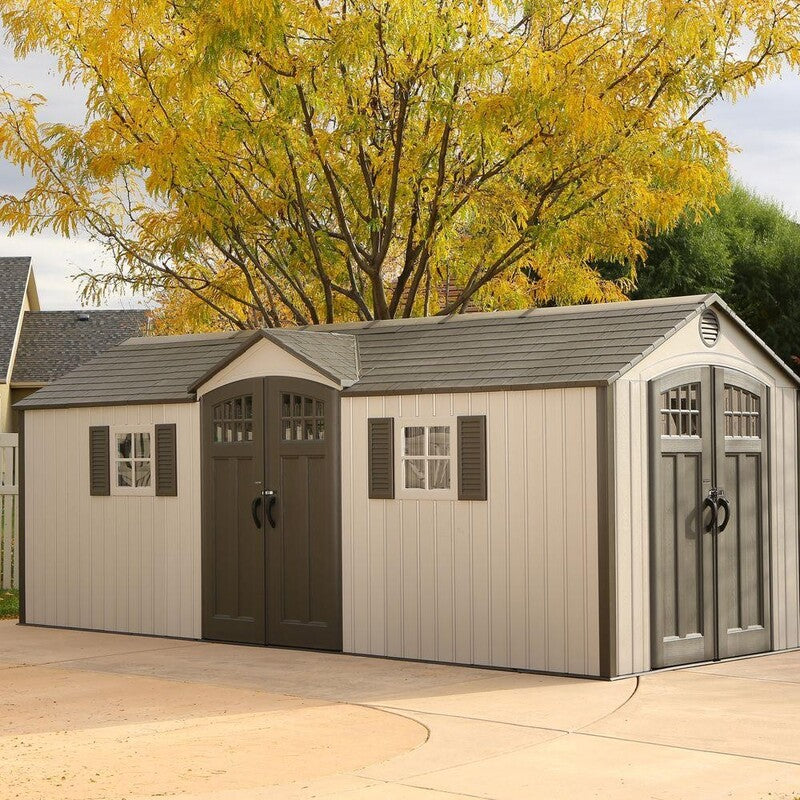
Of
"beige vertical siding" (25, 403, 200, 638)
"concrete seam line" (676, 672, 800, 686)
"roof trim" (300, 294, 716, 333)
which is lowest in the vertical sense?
"concrete seam line" (676, 672, 800, 686)

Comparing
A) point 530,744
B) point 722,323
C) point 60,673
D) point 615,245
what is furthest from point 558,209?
point 530,744

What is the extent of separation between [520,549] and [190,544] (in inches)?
136

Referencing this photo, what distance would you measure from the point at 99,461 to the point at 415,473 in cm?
368

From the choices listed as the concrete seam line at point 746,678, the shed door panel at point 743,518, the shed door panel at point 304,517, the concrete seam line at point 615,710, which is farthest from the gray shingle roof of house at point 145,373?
the concrete seam line at point 746,678

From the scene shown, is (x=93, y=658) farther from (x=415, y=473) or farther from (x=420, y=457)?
(x=420, y=457)

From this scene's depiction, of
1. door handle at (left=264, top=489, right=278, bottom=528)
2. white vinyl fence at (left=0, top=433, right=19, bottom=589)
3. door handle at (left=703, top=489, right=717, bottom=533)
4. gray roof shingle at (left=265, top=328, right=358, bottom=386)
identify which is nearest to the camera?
door handle at (left=703, top=489, right=717, bottom=533)

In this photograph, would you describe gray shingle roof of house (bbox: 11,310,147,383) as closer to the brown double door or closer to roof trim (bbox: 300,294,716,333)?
roof trim (bbox: 300,294,716,333)

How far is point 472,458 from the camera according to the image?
10.3 meters

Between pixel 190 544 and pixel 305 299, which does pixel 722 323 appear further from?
pixel 305 299

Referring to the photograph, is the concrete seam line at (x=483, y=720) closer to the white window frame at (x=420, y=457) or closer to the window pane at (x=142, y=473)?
the white window frame at (x=420, y=457)

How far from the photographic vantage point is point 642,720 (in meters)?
8.12

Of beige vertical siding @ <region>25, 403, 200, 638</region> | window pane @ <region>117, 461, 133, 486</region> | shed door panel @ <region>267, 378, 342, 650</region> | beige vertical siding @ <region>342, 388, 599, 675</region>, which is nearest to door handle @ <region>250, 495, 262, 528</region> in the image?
shed door panel @ <region>267, 378, 342, 650</region>

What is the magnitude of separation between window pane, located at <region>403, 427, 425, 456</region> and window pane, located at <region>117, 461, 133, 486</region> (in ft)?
10.5

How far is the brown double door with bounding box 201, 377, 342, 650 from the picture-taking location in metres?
11.2
